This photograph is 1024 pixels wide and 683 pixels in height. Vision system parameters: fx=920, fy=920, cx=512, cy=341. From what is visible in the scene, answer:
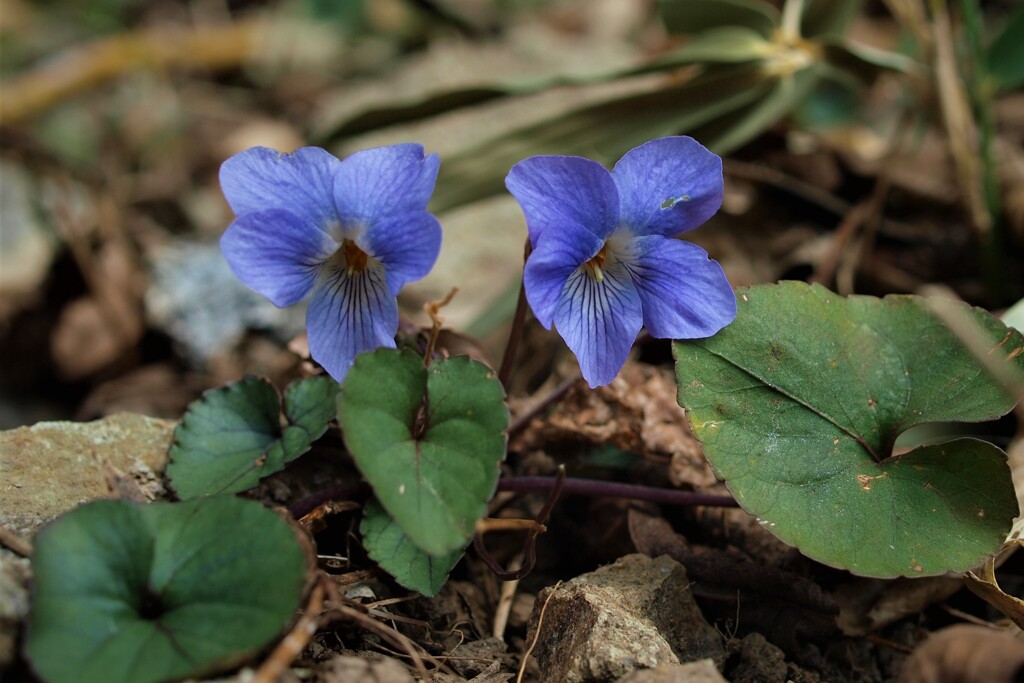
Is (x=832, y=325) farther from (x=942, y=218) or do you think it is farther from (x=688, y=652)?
(x=942, y=218)

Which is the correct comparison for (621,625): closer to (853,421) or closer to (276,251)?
(853,421)

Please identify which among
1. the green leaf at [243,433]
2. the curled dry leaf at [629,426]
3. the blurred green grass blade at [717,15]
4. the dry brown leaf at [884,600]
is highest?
the blurred green grass blade at [717,15]

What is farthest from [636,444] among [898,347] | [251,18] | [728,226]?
[251,18]

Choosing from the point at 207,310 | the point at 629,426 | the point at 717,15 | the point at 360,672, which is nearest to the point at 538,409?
the point at 629,426

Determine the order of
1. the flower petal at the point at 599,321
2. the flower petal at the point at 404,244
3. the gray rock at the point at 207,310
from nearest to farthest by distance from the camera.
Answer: the flower petal at the point at 404,244 → the flower petal at the point at 599,321 → the gray rock at the point at 207,310

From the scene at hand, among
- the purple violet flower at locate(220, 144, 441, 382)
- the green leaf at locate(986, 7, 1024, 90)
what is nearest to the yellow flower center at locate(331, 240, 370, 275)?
the purple violet flower at locate(220, 144, 441, 382)

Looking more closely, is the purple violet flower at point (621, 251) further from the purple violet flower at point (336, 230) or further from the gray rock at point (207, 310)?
the gray rock at point (207, 310)

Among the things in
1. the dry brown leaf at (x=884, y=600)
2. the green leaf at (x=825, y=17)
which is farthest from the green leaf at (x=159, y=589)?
the green leaf at (x=825, y=17)
